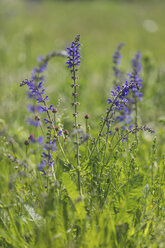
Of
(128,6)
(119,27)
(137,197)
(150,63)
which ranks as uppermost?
(128,6)

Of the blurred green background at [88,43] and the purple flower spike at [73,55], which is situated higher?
the blurred green background at [88,43]

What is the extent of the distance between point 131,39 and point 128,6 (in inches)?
470

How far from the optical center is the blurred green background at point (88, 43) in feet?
17.5

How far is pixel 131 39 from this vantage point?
15.0 meters

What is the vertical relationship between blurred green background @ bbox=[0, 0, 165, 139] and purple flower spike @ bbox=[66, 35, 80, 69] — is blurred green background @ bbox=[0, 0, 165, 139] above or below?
above

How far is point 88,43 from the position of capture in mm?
12750

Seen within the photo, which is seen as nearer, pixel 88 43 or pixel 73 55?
pixel 73 55

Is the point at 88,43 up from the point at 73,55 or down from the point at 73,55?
up

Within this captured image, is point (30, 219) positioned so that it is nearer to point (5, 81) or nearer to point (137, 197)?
point (137, 197)

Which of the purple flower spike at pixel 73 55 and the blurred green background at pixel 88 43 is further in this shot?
the blurred green background at pixel 88 43

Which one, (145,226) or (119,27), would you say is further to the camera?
(119,27)

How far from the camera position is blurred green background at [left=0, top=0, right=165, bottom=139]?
5.34m

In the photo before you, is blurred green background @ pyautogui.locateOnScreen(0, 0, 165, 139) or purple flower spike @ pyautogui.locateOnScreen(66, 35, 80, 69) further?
blurred green background @ pyautogui.locateOnScreen(0, 0, 165, 139)

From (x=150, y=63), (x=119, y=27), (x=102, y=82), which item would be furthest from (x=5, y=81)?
(x=119, y=27)
